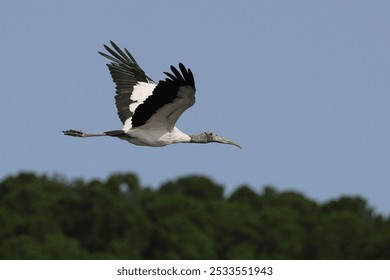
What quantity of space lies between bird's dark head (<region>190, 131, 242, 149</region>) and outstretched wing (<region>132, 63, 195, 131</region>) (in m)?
1.92

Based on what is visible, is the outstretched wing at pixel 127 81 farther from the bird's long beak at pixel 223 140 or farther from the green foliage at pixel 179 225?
the green foliage at pixel 179 225

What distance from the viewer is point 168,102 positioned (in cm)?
2673

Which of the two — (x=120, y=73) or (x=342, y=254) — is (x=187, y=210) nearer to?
(x=342, y=254)

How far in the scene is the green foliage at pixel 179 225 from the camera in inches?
2418

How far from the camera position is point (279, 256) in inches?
2442

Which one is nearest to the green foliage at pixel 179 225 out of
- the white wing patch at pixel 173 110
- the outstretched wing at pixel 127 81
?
the outstretched wing at pixel 127 81

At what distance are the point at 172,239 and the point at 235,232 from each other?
4.15 m

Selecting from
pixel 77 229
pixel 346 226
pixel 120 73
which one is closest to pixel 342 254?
pixel 346 226

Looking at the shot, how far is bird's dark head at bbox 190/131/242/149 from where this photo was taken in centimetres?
3012

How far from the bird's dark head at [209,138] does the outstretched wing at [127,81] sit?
5.00 ft

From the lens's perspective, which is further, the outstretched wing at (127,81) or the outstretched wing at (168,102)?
the outstretched wing at (127,81)

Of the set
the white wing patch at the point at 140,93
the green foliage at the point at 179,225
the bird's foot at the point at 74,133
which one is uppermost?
the green foliage at the point at 179,225

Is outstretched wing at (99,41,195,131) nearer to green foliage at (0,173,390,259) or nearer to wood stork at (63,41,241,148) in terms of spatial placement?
wood stork at (63,41,241,148)

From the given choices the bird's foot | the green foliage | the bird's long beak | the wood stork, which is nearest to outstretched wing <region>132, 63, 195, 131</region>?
the wood stork
